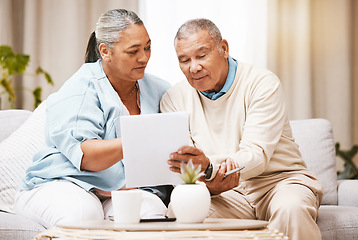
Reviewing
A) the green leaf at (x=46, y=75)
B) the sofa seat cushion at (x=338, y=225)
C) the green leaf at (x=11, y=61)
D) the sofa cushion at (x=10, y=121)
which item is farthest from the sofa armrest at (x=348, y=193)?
the green leaf at (x=11, y=61)

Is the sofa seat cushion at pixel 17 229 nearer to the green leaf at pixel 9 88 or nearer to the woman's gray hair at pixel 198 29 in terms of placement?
the woman's gray hair at pixel 198 29

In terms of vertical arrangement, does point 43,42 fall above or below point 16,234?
above

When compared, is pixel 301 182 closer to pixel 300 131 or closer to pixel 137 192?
pixel 300 131

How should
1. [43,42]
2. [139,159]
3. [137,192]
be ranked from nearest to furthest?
[137,192] < [139,159] < [43,42]

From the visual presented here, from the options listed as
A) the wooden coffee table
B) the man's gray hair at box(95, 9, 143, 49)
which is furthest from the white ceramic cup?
the man's gray hair at box(95, 9, 143, 49)

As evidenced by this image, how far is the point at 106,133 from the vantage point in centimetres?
213

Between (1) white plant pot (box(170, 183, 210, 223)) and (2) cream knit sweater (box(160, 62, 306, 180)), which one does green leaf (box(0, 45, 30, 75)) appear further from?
(1) white plant pot (box(170, 183, 210, 223))

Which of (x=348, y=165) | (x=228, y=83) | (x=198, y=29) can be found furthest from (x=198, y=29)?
(x=348, y=165)

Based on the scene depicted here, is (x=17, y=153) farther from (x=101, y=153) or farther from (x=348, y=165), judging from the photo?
(x=348, y=165)

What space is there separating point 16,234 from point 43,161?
13.7 inches

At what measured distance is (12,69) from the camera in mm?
3471

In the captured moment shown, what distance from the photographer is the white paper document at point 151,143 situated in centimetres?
163

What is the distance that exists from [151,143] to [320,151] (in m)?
1.18

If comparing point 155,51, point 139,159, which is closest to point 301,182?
point 139,159
